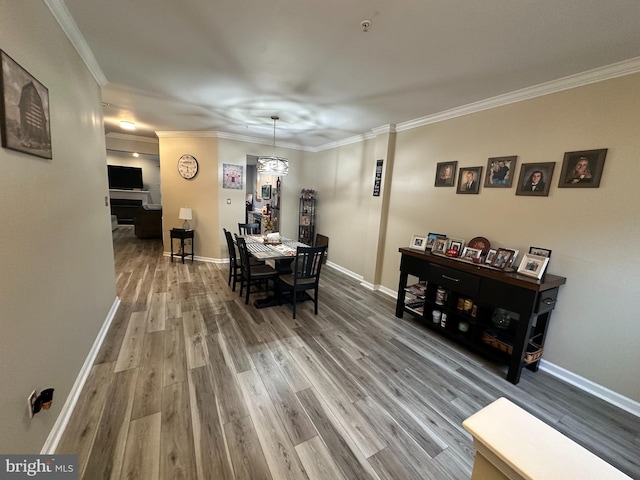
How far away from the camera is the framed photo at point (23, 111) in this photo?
1.10 metres

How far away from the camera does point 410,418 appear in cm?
181

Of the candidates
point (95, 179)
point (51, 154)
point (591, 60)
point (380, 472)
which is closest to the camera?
point (380, 472)

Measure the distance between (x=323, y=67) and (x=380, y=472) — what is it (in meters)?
3.02

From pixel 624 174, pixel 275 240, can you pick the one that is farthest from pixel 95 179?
pixel 624 174

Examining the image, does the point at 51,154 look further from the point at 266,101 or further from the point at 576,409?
the point at 576,409

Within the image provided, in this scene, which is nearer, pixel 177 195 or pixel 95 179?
pixel 95 179

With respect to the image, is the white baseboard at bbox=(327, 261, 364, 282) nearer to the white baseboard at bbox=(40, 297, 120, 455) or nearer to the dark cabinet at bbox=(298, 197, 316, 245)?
the dark cabinet at bbox=(298, 197, 316, 245)

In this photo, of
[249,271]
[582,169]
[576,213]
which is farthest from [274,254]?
[582,169]

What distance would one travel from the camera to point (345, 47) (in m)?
1.96

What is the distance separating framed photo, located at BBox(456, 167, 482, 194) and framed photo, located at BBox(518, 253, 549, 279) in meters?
0.97

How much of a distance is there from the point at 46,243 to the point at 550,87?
406 cm

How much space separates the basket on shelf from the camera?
2301mm

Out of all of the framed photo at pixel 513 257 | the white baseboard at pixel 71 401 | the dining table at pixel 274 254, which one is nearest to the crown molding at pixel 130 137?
the dining table at pixel 274 254

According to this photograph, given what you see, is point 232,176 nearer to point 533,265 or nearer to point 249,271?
point 249,271
